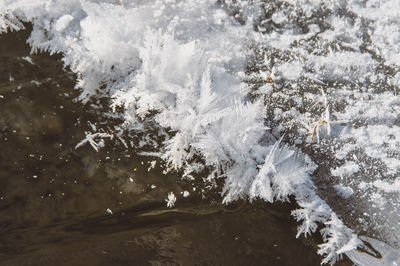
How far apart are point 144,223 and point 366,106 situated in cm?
124

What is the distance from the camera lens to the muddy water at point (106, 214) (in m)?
1.31

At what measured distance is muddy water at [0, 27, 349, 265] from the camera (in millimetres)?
1309

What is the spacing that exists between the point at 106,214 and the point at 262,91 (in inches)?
38.8

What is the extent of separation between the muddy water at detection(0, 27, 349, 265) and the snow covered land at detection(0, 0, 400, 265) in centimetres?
9

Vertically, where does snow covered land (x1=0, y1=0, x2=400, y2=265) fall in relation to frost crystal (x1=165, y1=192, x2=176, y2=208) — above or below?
above

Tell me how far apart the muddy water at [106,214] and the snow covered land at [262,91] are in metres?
0.09

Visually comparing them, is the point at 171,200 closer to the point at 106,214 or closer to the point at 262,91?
the point at 106,214

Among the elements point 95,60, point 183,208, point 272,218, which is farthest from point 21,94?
point 272,218

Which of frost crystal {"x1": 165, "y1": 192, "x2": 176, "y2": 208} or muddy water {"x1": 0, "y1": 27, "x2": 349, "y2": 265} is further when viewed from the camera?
frost crystal {"x1": 165, "y1": 192, "x2": 176, "y2": 208}

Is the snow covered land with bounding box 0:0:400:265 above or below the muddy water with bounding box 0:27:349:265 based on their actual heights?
above

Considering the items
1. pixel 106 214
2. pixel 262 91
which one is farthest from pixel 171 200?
pixel 262 91

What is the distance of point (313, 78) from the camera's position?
1724mm

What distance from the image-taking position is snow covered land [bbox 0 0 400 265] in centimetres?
139

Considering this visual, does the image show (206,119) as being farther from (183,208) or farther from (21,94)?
(21,94)
